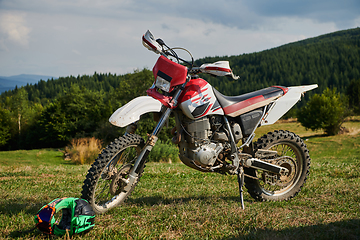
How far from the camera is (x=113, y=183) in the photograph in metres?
4.04

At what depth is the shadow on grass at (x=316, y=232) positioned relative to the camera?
3.12m

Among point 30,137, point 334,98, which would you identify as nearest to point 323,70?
point 334,98

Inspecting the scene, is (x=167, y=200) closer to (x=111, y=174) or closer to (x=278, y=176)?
(x=111, y=174)

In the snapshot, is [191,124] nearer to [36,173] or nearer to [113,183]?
[113,183]

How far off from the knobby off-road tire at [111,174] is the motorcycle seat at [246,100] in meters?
1.37

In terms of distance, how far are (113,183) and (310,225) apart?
256 cm

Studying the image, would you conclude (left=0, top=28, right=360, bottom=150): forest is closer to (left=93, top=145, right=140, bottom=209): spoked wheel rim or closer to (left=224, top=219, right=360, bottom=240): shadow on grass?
(left=93, top=145, right=140, bottom=209): spoked wheel rim

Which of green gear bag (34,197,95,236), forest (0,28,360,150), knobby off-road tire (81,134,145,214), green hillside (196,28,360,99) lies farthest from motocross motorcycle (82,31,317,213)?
green hillside (196,28,360,99)

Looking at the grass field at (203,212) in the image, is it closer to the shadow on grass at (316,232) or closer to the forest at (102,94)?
the shadow on grass at (316,232)

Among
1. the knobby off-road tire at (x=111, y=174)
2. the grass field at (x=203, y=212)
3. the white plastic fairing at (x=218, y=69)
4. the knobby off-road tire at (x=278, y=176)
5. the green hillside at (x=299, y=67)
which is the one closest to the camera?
the grass field at (x=203, y=212)

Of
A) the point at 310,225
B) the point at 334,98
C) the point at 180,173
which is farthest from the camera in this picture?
the point at 334,98

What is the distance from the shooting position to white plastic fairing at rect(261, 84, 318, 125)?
16.0 ft

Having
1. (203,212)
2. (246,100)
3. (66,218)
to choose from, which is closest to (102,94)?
(246,100)

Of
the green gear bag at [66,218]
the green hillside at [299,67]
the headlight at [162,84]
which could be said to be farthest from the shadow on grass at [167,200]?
the green hillside at [299,67]
